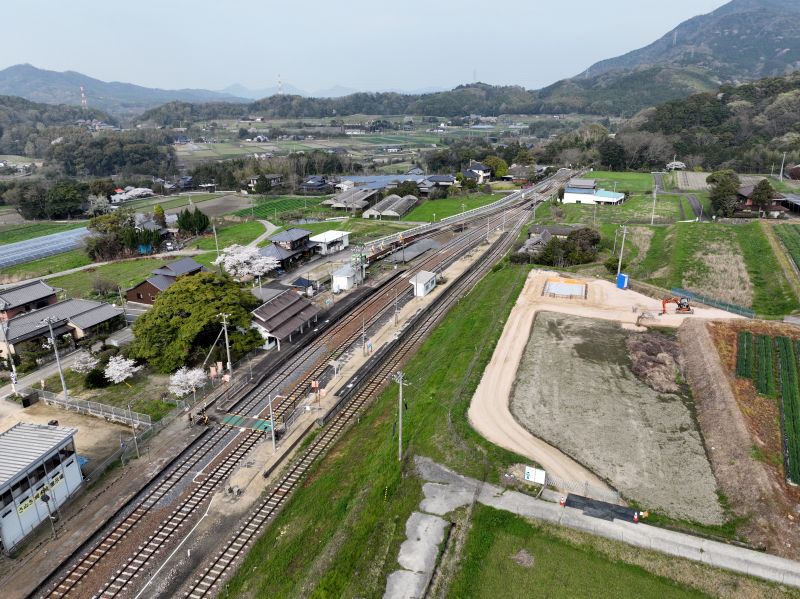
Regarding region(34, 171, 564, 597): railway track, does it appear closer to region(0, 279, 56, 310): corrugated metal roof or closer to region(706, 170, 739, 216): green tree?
region(0, 279, 56, 310): corrugated metal roof

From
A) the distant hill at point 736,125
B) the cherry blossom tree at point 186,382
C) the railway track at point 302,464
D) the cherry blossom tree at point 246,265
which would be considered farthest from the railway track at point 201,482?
the distant hill at point 736,125

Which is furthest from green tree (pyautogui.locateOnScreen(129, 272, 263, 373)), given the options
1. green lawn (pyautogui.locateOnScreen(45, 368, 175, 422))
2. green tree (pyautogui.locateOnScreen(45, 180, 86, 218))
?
green tree (pyautogui.locateOnScreen(45, 180, 86, 218))

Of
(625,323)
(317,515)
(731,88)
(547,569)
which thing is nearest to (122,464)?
(317,515)

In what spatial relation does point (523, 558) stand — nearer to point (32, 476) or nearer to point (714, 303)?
point (32, 476)

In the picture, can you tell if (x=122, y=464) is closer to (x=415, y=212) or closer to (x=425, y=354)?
(x=425, y=354)

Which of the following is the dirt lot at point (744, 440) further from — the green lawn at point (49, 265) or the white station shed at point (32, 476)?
the green lawn at point (49, 265)

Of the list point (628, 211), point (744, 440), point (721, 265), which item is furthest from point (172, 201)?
point (744, 440)
